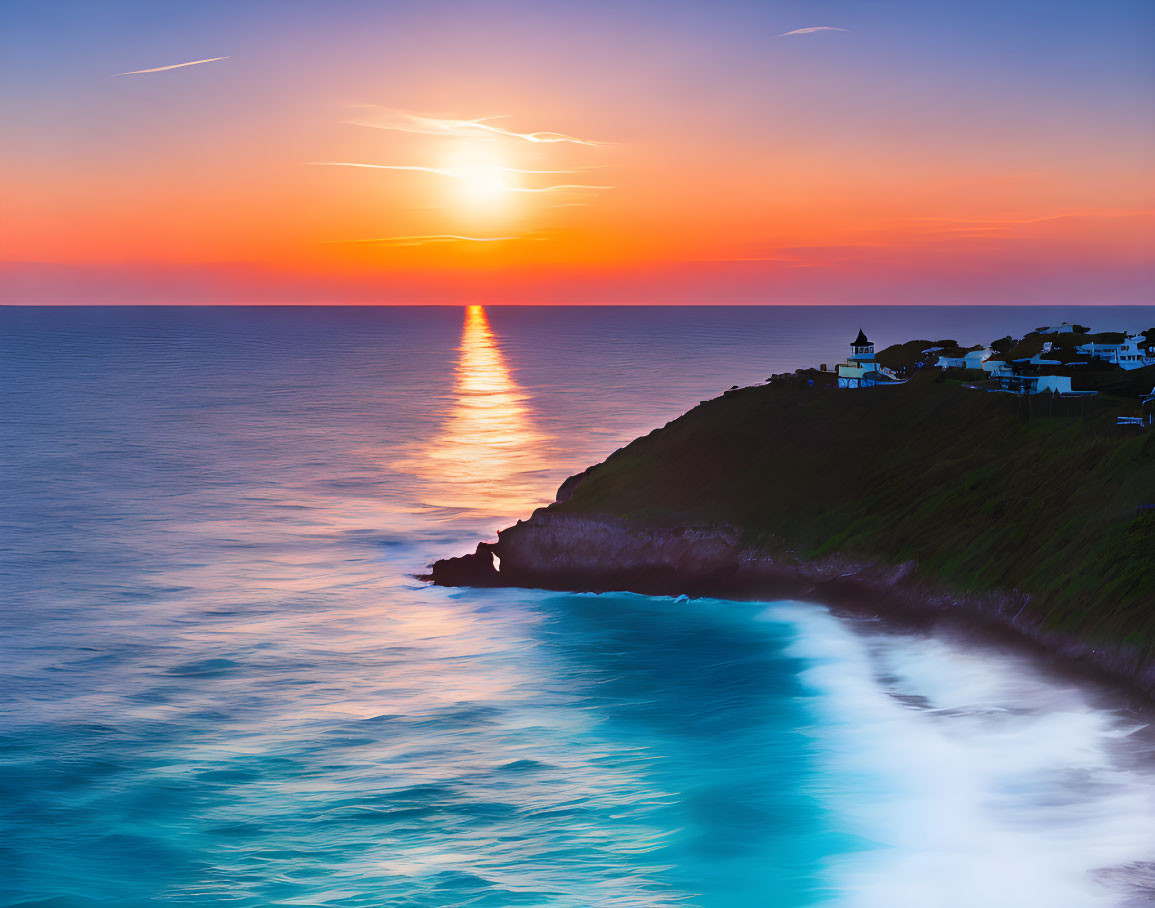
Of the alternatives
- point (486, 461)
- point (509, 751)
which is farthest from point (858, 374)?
point (509, 751)

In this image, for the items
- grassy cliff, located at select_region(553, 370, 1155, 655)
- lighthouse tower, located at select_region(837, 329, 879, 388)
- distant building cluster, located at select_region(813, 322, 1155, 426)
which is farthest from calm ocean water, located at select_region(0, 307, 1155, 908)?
lighthouse tower, located at select_region(837, 329, 879, 388)

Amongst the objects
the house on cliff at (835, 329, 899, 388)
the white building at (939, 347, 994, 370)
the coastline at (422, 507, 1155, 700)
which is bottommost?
the coastline at (422, 507, 1155, 700)

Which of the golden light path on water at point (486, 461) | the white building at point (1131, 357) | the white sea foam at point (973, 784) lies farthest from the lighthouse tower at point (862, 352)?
the white sea foam at point (973, 784)

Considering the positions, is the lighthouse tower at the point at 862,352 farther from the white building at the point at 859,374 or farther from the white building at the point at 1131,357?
the white building at the point at 1131,357

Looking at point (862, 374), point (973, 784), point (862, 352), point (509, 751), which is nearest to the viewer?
point (973, 784)

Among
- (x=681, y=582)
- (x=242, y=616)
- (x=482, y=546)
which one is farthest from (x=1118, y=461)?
(x=242, y=616)

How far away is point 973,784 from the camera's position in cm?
3850

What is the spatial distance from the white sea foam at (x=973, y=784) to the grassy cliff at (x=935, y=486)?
5178mm

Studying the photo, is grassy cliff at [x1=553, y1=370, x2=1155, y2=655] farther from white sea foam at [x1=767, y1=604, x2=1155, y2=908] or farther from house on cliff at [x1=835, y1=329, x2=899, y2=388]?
white sea foam at [x1=767, y1=604, x2=1155, y2=908]

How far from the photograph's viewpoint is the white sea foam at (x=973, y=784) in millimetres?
32406

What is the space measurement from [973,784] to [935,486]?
92.1ft

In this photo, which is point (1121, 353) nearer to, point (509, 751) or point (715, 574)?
point (715, 574)

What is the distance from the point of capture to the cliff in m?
49.4

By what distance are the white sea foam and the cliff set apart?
12.9 ft
